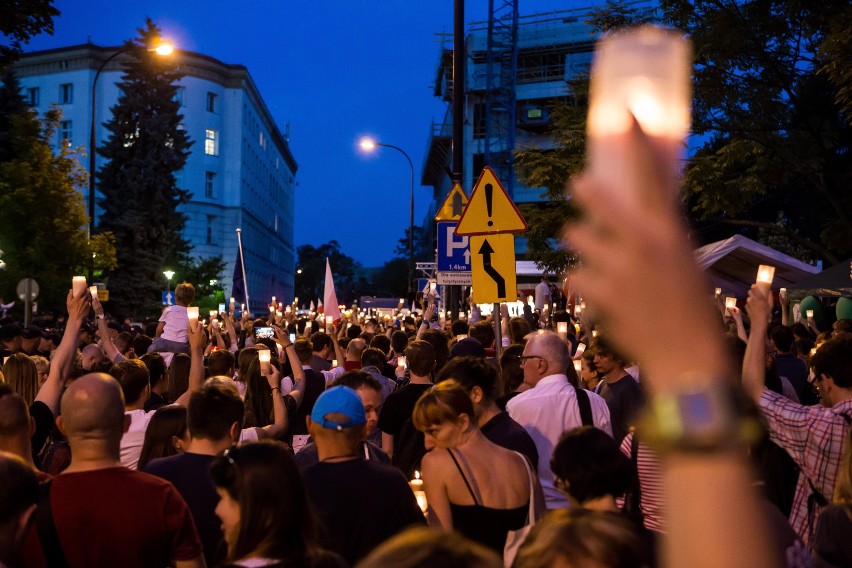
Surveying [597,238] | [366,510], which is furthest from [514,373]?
[597,238]

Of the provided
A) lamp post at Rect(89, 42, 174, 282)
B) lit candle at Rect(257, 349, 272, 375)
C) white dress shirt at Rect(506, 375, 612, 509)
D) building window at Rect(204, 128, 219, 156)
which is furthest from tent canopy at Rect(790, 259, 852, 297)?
building window at Rect(204, 128, 219, 156)

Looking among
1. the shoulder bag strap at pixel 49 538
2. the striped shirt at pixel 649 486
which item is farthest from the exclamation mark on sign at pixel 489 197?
the shoulder bag strap at pixel 49 538

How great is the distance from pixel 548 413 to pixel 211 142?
85392 mm

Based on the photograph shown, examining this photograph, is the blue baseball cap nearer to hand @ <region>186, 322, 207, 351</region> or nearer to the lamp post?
hand @ <region>186, 322, 207, 351</region>

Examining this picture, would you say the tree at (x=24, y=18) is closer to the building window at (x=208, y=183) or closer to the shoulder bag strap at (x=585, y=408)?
the shoulder bag strap at (x=585, y=408)

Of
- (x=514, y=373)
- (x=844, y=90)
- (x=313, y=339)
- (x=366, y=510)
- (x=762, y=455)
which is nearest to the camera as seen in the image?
(x=366, y=510)

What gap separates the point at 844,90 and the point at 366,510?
474 inches

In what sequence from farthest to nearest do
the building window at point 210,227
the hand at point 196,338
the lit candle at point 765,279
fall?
the building window at point 210,227, the hand at point 196,338, the lit candle at point 765,279

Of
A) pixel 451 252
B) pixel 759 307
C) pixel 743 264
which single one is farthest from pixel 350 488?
pixel 743 264

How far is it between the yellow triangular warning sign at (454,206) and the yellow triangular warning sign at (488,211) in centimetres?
458

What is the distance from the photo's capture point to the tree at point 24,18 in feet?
72.1

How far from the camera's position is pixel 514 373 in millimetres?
7910

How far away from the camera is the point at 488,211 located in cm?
884

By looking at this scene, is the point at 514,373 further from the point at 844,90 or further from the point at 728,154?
the point at 728,154
